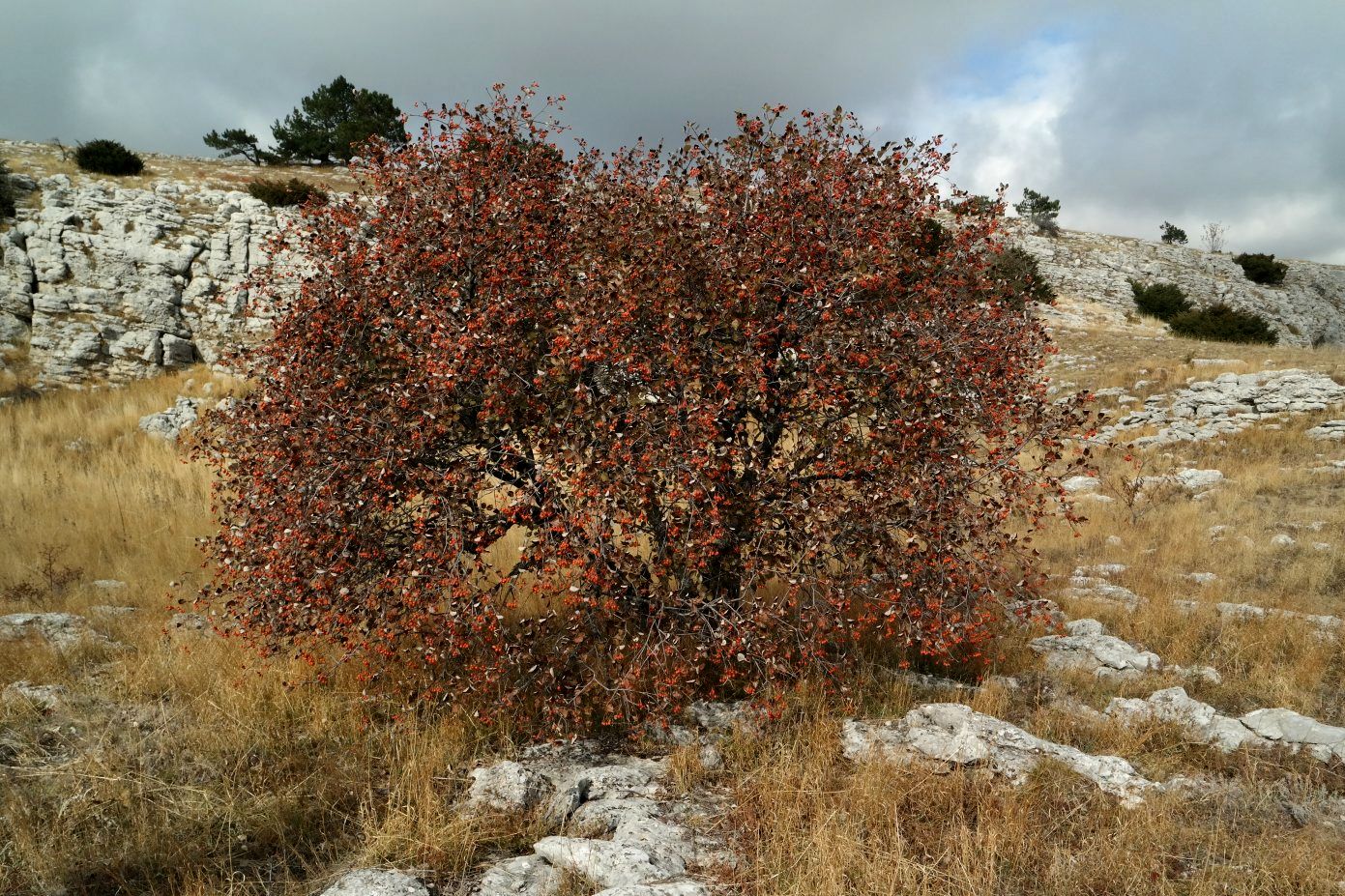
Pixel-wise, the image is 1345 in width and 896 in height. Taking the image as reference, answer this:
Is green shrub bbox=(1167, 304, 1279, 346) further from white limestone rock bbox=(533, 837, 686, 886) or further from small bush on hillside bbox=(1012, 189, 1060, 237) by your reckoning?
white limestone rock bbox=(533, 837, 686, 886)

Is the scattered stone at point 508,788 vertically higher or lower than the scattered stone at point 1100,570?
lower

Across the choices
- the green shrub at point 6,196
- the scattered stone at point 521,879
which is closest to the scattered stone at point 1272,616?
the scattered stone at point 521,879

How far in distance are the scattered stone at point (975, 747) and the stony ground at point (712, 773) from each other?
0.02 m

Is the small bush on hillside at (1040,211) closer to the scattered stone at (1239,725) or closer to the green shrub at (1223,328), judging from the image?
the green shrub at (1223,328)


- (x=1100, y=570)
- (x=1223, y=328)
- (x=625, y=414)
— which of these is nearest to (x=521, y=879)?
(x=625, y=414)

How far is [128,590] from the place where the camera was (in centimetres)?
812

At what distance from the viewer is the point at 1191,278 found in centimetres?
3719

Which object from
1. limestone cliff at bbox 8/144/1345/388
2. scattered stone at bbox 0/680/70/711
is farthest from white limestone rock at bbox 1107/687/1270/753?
limestone cliff at bbox 8/144/1345/388

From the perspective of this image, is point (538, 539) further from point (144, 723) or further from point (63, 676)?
point (63, 676)

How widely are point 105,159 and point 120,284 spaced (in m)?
8.27

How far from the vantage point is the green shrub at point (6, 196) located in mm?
20531

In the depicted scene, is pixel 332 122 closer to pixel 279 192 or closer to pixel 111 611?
pixel 279 192

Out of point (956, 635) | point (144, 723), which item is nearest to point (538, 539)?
point (956, 635)

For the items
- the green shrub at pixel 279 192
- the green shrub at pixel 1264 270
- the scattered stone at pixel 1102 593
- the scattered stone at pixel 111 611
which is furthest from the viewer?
the green shrub at pixel 1264 270
